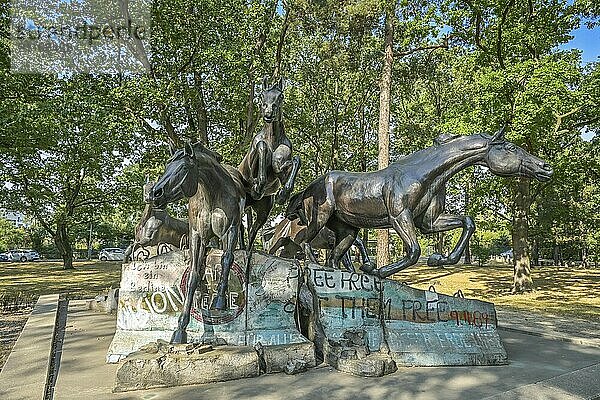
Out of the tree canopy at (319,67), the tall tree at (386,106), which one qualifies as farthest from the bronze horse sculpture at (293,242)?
the tree canopy at (319,67)

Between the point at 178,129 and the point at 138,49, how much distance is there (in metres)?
3.33

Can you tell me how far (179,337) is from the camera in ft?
19.2

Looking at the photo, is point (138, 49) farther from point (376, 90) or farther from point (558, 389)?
point (558, 389)

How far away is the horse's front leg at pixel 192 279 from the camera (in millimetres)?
5906

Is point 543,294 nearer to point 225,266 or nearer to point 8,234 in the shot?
point 225,266

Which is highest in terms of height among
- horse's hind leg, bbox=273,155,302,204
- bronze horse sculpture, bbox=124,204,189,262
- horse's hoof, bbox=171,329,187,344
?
horse's hind leg, bbox=273,155,302,204

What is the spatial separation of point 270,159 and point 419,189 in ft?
6.74

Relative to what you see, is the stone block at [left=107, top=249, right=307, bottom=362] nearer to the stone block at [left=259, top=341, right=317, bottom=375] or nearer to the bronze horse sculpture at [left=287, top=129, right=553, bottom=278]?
the stone block at [left=259, top=341, right=317, bottom=375]

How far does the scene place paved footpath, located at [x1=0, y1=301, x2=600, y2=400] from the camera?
5.00 metres

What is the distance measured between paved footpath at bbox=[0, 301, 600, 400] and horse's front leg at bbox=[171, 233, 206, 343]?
777 millimetres

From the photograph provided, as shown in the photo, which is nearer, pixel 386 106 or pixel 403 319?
pixel 403 319

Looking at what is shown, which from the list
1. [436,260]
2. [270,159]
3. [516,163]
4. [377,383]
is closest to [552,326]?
[436,260]

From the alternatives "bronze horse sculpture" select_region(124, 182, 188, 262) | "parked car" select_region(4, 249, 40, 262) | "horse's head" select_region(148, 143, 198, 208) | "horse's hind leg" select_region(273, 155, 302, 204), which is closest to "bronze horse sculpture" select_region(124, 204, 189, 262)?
"bronze horse sculpture" select_region(124, 182, 188, 262)

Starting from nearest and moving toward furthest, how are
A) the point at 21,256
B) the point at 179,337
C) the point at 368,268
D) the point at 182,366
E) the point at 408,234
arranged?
the point at 182,366 → the point at 179,337 → the point at 408,234 → the point at 368,268 → the point at 21,256
